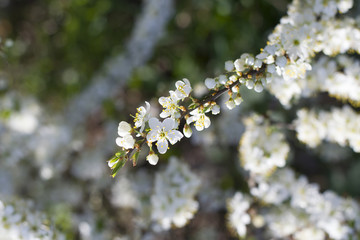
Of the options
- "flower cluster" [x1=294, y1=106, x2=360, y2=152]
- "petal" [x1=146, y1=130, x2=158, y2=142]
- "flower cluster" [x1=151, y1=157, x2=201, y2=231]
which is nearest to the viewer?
"petal" [x1=146, y1=130, x2=158, y2=142]

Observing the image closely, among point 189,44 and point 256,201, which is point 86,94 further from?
point 256,201

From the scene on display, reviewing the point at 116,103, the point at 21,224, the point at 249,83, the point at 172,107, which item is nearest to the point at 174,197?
the point at 21,224

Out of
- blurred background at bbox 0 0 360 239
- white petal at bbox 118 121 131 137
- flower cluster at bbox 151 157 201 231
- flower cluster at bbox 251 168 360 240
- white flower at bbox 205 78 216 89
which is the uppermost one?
blurred background at bbox 0 0 360 239

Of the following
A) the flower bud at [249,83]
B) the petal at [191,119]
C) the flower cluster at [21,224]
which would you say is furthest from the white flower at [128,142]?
the flower cluster at [21,224]

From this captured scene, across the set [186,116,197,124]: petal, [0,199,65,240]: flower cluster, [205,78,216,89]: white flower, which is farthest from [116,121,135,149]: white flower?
[0,199,65,240]: flower cluster

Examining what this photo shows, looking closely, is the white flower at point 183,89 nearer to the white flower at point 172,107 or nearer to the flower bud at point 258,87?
the white flower at point 172,107

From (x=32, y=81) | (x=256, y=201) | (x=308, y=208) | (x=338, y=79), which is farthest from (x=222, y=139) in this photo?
(x=32, y=81)

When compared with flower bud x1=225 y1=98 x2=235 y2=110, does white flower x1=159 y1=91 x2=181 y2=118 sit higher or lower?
higher

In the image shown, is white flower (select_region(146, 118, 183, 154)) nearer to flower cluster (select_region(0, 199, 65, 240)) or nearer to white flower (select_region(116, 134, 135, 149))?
white flower (select_region(116, 134, 135, 149))
